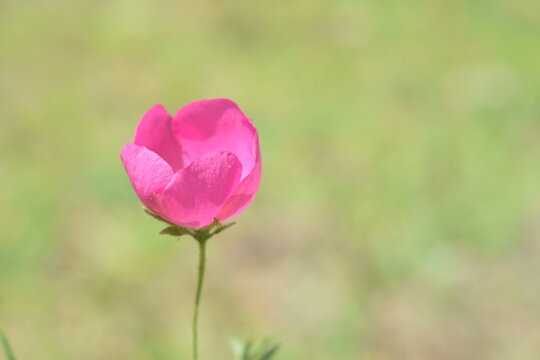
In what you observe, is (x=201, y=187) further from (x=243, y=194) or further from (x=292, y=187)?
(x=292, y=187)

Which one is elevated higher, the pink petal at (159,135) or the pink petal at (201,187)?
the pink petal at (159,135)

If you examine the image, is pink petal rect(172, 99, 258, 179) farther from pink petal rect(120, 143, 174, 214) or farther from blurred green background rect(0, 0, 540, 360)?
blurred green background rect(0, 0, 540, 360)

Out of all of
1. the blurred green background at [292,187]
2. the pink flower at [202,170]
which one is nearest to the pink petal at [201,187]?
the pink flower at [202,170]

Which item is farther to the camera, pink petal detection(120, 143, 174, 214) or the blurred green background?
the blurred green background

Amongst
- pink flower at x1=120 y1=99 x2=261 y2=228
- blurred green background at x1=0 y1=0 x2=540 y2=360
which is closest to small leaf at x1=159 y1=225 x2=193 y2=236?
pink flower at x1=120 y1=99 x2=261 y2=228

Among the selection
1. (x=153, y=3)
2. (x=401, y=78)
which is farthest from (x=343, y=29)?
(x=153, y=3)

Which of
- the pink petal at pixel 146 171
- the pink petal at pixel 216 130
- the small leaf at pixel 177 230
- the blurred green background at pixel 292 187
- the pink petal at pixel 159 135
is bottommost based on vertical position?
the small leaf at pixel 177 230

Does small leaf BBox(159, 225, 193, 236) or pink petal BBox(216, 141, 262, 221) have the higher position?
pink petal BBox(216, 141, 262, 221)

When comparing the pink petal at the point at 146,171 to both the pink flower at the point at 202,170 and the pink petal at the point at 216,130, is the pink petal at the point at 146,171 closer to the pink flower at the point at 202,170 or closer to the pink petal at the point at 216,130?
the pink flower at the point at 202,170
